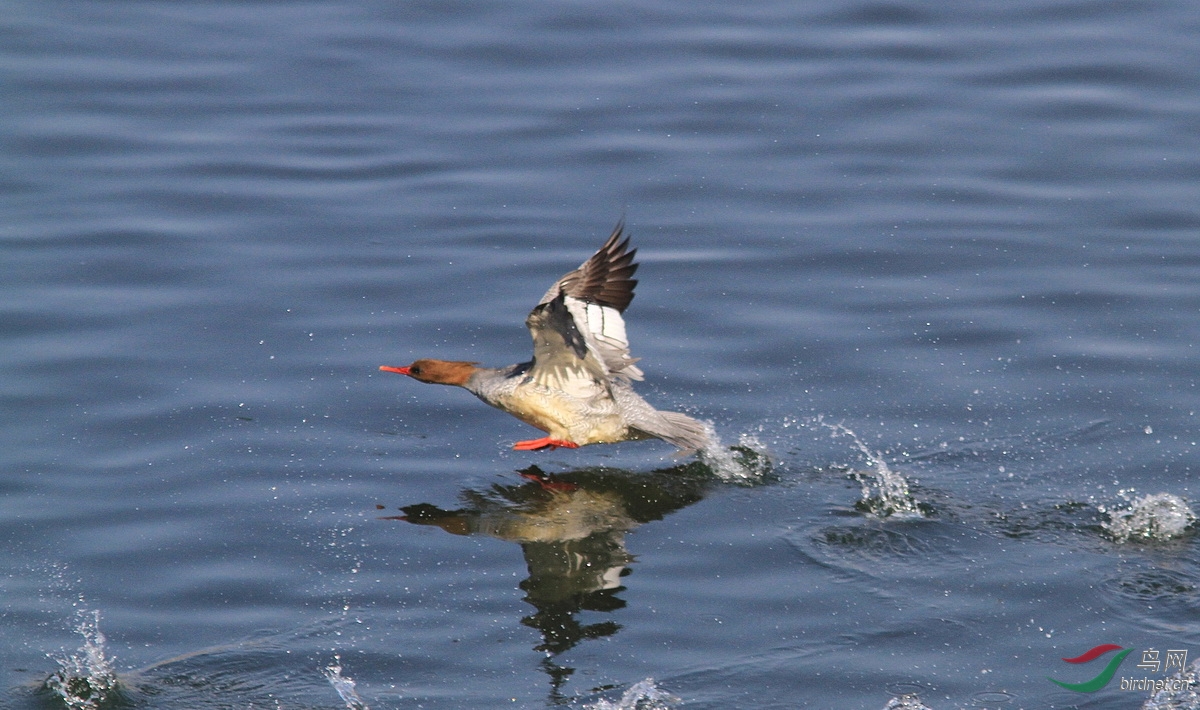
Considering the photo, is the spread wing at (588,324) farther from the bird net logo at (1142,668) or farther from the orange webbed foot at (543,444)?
the bird net logo at (1142,668)

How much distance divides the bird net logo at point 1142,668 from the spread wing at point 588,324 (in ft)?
8.69

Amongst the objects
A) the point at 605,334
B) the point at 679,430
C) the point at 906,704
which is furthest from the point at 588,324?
the point at 906,704

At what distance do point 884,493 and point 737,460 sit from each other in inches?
33.3

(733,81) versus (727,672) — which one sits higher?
(733,81)

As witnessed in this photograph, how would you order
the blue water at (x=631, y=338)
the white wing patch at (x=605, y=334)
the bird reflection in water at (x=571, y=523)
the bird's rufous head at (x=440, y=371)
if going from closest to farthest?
the blue water at (x=631, y=338), the bird reflection in water at (x=571, y=523), the white wing patch at (x=605, y=334), the bird's rufous head at (x=440, y=371)

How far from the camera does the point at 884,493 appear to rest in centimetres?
693

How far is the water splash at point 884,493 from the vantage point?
6801 millimetres

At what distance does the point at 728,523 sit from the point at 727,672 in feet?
4.47

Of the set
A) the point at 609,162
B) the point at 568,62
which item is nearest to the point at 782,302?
the point at 609,162

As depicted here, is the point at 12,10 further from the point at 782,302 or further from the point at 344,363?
the point at 782,302

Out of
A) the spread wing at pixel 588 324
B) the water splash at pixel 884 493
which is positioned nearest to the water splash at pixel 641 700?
the water splash at pixel 884 493

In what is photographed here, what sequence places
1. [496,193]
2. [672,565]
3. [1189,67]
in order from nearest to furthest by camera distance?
[672,565], [496,193], [1189,67]

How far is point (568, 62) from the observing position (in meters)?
13.3

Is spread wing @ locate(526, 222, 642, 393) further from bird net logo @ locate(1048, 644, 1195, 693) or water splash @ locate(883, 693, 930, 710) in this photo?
bird net logo @ locate(1048, 644, 1195, 693)
